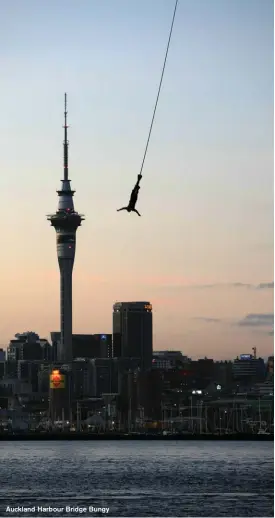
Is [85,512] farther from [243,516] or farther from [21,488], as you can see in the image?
[21,488]

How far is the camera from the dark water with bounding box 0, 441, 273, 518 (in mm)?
89000

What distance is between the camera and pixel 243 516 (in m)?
82.7

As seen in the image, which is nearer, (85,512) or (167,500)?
(85,512)

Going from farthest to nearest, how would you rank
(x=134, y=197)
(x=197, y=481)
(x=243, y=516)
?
(x=197, y=481) < (x=243, y=516) < (x=134, y=197)

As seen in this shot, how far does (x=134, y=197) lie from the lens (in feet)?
182

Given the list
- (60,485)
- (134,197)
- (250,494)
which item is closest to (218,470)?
(60,485)

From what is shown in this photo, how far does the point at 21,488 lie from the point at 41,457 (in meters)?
80.1

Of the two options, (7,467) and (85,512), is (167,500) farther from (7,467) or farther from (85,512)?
(7,467)

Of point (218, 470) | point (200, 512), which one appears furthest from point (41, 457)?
point (200, 512)

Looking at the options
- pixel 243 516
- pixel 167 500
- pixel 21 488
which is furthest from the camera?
pixel 21 488

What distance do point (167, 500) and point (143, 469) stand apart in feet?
158

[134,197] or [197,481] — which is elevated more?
[134,197]

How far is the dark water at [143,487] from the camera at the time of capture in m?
89.0

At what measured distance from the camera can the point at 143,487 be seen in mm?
109562
